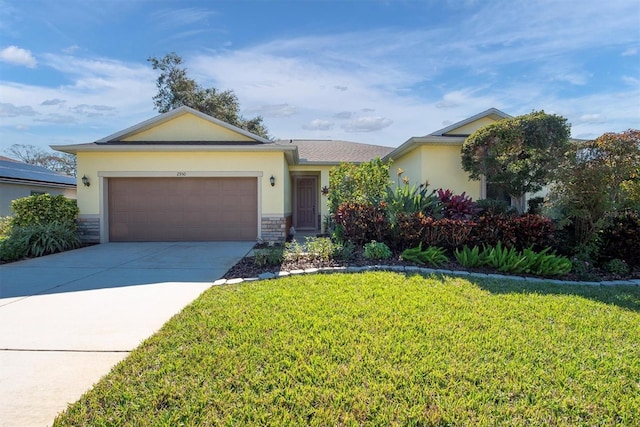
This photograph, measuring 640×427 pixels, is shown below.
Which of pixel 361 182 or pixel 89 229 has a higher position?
pixel 361 182

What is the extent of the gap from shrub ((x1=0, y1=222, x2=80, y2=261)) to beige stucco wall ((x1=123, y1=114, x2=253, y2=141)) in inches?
157

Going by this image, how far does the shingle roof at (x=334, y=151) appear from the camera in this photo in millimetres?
14398

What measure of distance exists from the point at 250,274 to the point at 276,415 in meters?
4.16

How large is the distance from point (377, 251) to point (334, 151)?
9800 millimetres

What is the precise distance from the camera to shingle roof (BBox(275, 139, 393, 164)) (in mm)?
14398

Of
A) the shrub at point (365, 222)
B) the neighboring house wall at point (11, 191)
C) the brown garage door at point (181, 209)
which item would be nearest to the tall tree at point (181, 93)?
the neighboring house wall at point (11, 191)

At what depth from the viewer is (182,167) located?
1086cm

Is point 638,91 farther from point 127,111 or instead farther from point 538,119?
point 127,111

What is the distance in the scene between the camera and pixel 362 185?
29.4ft

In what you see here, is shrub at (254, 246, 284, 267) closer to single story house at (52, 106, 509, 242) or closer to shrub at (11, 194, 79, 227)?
single story house at (52, 106, 509, 242)

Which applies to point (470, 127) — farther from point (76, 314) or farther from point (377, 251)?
point (76, 314)

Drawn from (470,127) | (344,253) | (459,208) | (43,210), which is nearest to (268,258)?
(344,253)

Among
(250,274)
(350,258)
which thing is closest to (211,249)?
(250,274)

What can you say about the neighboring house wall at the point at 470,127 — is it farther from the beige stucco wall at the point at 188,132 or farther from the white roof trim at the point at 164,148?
the beige stucco wall at the point at 188,132
